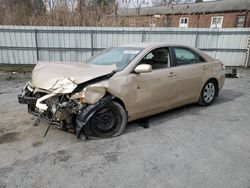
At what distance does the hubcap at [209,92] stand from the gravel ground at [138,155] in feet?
2.12

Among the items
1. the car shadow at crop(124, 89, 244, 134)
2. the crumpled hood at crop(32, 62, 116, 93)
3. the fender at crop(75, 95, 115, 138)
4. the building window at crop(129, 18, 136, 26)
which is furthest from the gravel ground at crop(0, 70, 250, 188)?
the building window at crop(129, 18, 136, 26)

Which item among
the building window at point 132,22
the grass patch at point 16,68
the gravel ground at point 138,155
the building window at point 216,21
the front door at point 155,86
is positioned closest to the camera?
the gravel ground at point 138,155

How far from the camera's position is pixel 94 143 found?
3.48 m

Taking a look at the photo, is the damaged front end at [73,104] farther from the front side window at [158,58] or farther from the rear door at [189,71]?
the rear door at [189,71]


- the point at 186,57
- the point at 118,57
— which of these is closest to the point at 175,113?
the point at 186,57

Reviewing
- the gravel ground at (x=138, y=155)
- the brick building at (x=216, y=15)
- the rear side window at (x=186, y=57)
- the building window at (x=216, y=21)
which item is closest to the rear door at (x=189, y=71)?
the rear side window at (x=186, y=57)

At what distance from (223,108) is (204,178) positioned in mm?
3025

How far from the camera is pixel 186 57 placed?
477cm

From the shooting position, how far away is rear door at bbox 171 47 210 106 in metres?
4.51

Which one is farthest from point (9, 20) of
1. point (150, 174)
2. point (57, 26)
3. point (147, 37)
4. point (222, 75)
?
point (150, 174)

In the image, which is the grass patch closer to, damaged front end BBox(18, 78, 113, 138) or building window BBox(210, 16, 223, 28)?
damaged front end BBox(18, 78, 113, 138)

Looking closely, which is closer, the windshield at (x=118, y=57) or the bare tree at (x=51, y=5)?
the windshield at (x=118, y=57)

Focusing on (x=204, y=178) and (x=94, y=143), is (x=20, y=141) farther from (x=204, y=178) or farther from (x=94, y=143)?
(x=204, y=178)

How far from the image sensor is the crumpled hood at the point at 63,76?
3285 millimetres
